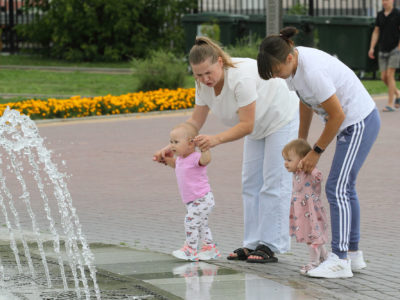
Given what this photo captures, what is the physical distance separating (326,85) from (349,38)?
18356mm

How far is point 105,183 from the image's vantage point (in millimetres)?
9336

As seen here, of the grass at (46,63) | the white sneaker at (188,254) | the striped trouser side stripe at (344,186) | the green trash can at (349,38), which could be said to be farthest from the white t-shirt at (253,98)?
the grass at (46,63)

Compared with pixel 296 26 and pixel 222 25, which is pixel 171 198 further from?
pixel 222 25

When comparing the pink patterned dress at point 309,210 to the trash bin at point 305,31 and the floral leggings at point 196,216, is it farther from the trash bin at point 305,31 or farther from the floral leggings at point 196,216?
the trash bin at point 305,31

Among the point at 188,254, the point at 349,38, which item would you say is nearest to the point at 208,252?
the point at 188,254

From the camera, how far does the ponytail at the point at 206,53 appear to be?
5.36 m

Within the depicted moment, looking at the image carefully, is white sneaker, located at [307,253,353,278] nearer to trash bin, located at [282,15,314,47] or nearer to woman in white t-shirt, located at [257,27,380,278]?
woman in white t-shirt, located at [257,27,380,278]

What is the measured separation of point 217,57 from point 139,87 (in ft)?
46.4

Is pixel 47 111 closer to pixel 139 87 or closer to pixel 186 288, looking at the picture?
pixel 139 87

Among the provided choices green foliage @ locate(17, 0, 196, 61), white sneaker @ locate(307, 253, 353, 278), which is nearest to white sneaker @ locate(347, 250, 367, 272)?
white sneaker @ locate(307, 253, 353, 278)

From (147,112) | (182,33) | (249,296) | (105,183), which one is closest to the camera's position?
(249,296)

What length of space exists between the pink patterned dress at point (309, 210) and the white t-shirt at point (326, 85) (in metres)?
0.37

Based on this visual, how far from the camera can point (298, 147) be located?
5457 millimetres

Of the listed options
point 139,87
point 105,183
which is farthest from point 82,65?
point 105,183
